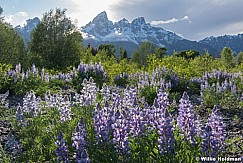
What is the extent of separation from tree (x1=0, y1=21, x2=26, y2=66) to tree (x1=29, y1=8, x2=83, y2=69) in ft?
3.82

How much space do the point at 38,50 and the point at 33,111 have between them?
2586 cm

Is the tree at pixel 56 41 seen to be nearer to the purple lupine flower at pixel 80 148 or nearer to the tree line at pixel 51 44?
the tree line at pixel 51 44

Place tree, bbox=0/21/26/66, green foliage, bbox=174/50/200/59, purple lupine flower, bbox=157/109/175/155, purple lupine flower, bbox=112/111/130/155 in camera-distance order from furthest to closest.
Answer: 1. tree, bbox=0/21/26/66
2. green foliage, bbox=174/50/200/59
3. purple lupine flower, bbox=112/111/130/155
4. purple lupine flower, bbox=157/109/175/155

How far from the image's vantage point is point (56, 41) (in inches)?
1204

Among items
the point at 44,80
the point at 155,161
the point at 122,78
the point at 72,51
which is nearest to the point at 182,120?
the point at 155,161

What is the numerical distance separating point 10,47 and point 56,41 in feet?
15.0

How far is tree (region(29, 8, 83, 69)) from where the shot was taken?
98.2 feet

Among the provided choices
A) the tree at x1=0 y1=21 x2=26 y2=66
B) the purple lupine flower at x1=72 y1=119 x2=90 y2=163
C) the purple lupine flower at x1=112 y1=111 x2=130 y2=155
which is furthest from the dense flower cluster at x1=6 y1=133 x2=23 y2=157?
the tree at x1=0 y1=21 x2=26 y2=66

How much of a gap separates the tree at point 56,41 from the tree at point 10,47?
3.82 feet

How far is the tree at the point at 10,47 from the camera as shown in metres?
26.7

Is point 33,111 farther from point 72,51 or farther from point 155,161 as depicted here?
point 72,51

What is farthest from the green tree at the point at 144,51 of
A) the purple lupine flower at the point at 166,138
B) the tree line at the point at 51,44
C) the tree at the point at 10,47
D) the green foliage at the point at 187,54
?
the purple lupine flower at the point at 166,138

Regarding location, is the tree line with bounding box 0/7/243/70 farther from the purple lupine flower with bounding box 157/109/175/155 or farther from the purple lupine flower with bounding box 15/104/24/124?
the purple lupine flower with bounding box 157/109/175/155

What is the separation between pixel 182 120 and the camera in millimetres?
Answer: 3766
